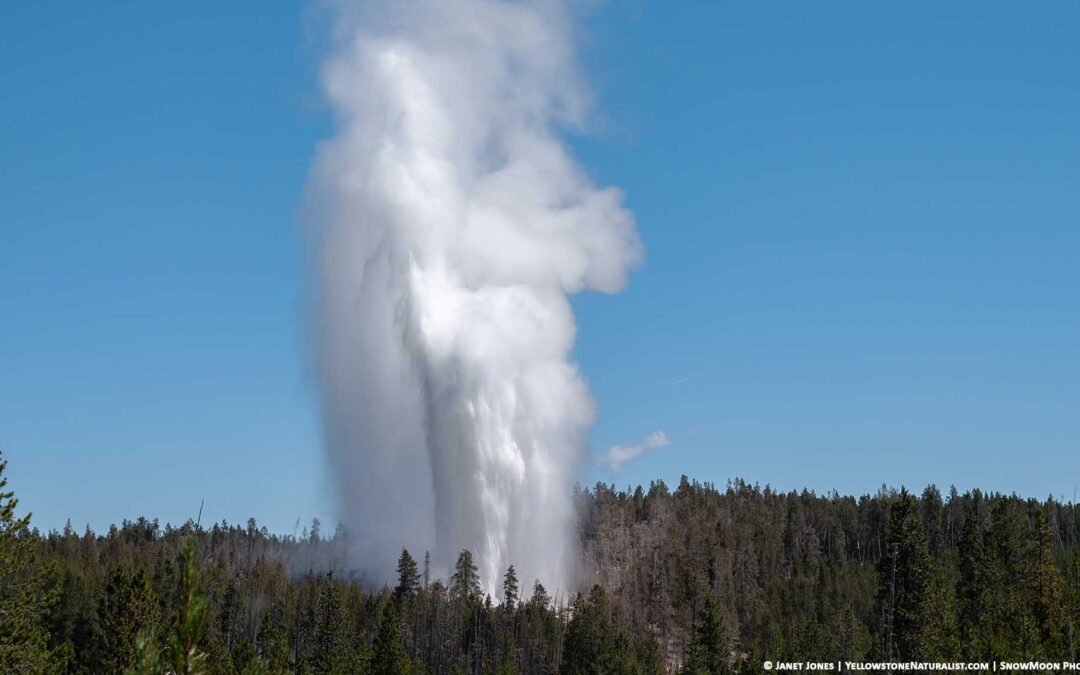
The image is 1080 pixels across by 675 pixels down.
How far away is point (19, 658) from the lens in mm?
37281

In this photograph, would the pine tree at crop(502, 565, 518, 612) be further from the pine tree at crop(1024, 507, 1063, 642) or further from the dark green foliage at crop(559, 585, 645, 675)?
the pine tree at crop(1024, 507, 1063, 642)

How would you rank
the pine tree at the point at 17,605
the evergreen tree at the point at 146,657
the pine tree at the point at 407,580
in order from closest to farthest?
the evergreen tree at the point at 146,657
the pine tree at the point at 17,605
the pine tree at the point at 407,580

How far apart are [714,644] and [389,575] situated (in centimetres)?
12373

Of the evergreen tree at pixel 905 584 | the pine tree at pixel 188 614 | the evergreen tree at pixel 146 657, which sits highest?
the evergreen tree at pixel 905 584

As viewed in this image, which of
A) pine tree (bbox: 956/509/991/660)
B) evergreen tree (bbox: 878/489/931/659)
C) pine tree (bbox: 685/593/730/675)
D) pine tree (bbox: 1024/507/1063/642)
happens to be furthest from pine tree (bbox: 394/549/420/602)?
Answer: evergreen tree (bbox: 878/489/931/659)

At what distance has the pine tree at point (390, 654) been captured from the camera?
86375mm

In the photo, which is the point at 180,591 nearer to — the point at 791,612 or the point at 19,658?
the point at 19,658

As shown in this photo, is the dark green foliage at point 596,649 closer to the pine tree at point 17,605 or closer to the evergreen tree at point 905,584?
the evergreen tree at point 905,584

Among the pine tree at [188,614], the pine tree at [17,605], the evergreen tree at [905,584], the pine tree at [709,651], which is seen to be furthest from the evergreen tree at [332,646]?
the pine tree at [188,614]

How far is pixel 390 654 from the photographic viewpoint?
86.9m

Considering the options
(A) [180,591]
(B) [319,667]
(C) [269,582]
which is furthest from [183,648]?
(C) [269,582]

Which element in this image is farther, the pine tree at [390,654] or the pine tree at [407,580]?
the pine tree at [407,580]

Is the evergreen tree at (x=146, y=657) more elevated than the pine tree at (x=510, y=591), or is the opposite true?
the pine tree at (x=510, y=591)

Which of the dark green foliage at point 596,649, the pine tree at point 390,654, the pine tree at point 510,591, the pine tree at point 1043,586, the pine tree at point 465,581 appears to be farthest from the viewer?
the pine tree at point 465,581
